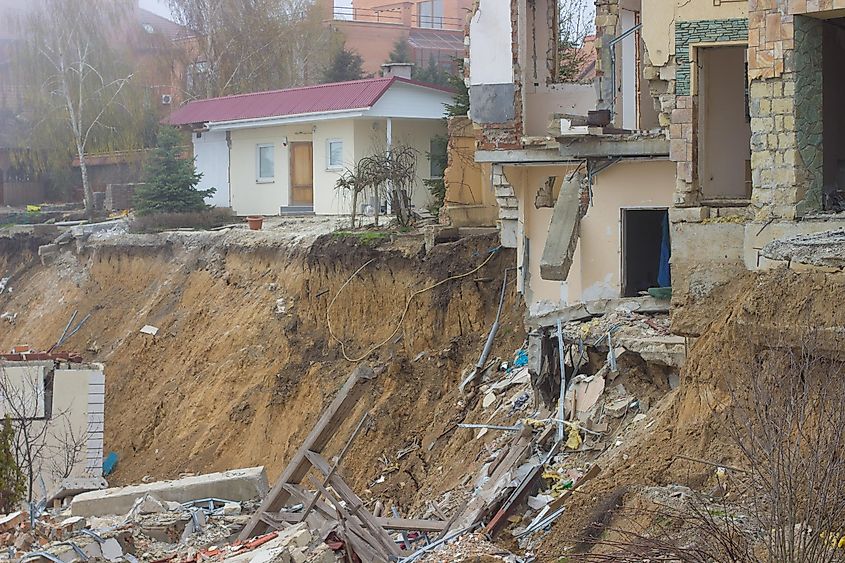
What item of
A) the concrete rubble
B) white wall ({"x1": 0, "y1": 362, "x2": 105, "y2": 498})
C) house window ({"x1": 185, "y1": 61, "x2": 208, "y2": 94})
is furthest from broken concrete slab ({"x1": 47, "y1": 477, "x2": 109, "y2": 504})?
house window ({"x1": 185, "y1": 61, "x2": 208, "y2": 94})

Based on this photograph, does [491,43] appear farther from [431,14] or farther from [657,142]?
[431,14]

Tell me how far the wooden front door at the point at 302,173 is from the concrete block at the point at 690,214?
751 inches

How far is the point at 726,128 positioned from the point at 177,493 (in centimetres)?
858

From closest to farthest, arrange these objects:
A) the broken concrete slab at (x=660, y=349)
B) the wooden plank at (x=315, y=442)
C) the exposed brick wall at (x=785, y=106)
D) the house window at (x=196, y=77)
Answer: the exposed brick wall at (x=785, y=106), the wooden plank at (x=315, y=442), the broken concrete slab at (x=660, y=349), the house window at (x=196, y=77)

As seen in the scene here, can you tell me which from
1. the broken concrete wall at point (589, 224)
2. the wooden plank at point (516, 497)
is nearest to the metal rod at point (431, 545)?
the wooden plank at point (516, 497)

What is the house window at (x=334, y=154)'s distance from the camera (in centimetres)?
3244

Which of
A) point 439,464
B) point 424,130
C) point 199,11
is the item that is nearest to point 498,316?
point 439,464

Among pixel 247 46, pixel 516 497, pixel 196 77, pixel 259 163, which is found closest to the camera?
pixel 516 497

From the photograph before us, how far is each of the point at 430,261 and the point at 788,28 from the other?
12.0 m

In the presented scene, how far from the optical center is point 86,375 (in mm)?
24781

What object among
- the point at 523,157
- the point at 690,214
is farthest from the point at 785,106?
the point at 523,157

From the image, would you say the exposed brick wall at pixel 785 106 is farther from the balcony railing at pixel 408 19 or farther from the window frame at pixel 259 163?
the balcony railing at pixel 408 19

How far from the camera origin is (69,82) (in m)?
44.1

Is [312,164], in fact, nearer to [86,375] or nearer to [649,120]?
[86,375]
